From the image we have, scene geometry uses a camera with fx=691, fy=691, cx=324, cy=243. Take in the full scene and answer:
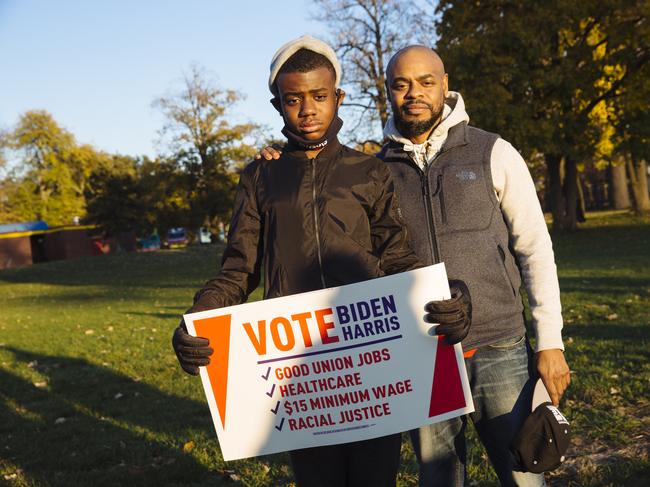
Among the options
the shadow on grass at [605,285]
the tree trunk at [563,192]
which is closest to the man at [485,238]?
the shadow on grass at [605,285]

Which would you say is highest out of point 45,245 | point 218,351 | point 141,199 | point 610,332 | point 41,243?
point 141,199

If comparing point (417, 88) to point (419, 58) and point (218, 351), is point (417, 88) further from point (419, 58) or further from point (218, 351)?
point (218, 351)

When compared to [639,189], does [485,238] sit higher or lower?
higher

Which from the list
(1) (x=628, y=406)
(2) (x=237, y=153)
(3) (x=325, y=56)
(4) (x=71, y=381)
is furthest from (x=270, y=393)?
(2) (x=237, y=153)

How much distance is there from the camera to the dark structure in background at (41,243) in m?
54.8

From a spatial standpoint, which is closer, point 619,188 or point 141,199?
point 619,188

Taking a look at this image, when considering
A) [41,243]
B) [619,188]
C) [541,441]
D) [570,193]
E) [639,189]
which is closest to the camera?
[541,441]

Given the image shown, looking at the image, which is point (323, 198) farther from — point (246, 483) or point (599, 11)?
point (599, 11)

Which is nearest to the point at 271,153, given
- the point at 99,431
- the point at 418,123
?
the point at 418,123

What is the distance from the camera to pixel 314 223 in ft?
8.78

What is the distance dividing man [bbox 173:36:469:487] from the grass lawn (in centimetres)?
218

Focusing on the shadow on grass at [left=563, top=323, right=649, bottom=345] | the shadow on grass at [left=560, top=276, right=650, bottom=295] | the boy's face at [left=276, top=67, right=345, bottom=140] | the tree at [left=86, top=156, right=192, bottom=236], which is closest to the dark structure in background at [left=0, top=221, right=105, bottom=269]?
the tree at [left=86, top=156, right=192, bottom=236]

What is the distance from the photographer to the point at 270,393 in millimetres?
2754

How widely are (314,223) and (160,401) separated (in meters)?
5.32
